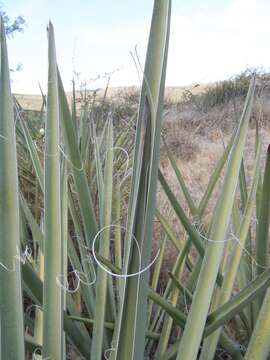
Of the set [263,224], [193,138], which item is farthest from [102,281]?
[193,138]

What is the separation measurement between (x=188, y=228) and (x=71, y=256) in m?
0.23

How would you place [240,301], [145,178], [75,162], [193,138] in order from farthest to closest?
1. [193,138]
2. [75,162]
3. [240,301]
4. [145,178]

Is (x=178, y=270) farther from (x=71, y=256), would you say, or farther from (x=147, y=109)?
(x=147, y=109)

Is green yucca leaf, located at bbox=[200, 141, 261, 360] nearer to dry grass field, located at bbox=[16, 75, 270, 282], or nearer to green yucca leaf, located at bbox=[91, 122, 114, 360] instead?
green yucca leaf, located at bbox=[91, 122, 114, 360]

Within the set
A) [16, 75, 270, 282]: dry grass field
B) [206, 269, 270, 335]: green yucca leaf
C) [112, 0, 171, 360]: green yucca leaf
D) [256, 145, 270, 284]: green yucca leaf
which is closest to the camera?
[112, 0, 171, 360]: green yucca leaf

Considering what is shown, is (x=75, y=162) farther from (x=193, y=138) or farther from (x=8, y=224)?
(x=193, y=138)

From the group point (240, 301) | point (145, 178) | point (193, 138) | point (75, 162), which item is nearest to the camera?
point (145, 178)

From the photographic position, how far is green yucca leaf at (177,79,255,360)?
313 millimetres

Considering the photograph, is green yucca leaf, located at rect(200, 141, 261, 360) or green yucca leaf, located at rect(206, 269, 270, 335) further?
green yucca leaf, located at rect(200, 141, 261, 360)

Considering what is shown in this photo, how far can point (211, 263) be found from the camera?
0.32 metres

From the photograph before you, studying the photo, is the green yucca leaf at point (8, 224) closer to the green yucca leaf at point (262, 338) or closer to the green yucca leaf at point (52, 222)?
the green yucca leaf at point (52, 222)

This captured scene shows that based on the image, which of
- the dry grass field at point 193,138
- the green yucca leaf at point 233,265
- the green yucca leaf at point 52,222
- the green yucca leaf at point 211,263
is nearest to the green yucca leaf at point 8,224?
the green yucca leaf at point 52,222

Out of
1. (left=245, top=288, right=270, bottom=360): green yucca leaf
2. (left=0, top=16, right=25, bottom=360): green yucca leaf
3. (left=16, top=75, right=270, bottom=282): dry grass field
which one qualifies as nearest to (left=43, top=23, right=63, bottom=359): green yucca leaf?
(left=0, top=16, right=25, bottom=360): green yucca leaf

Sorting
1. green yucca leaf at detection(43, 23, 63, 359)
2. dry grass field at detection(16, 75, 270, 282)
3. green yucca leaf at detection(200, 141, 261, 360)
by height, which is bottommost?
dry grass field at detection(16, 75, 270, 282)
